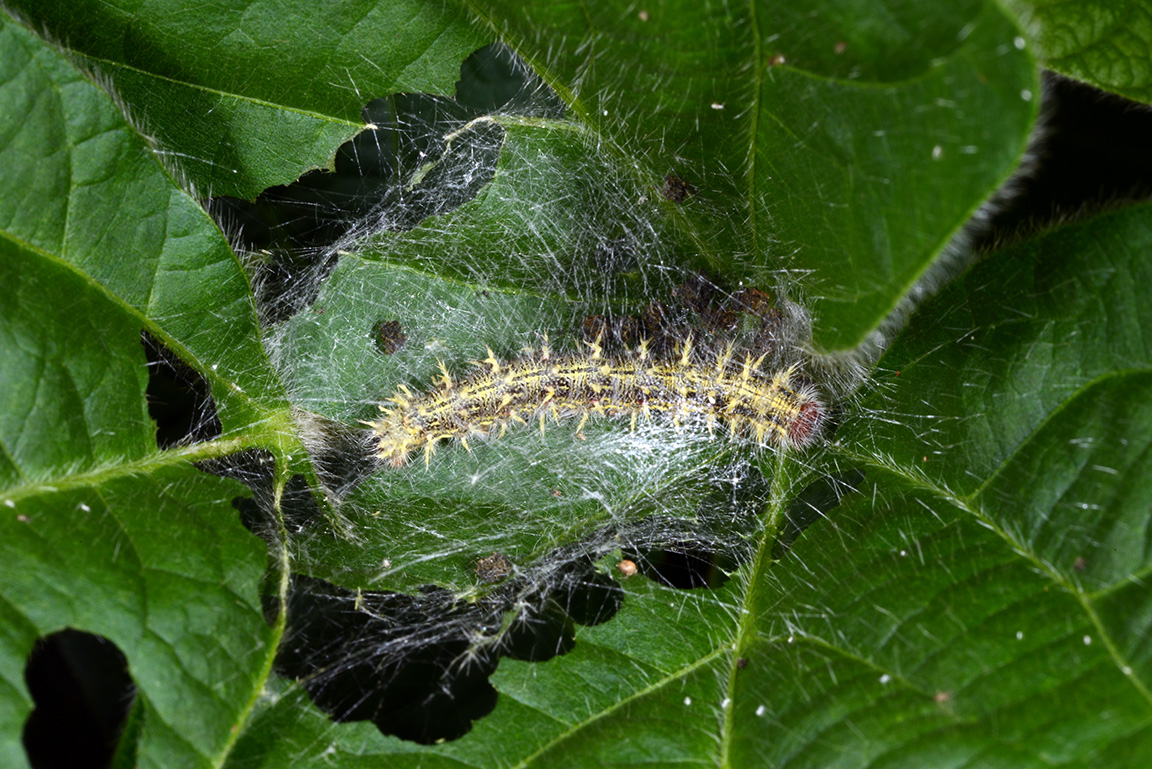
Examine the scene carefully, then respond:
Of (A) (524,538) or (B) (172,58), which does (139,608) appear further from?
(B) (172,58)

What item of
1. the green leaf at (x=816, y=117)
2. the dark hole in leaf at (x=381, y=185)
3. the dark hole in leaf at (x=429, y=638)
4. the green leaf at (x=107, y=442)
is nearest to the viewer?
the green leaf at (x=816, y=117)

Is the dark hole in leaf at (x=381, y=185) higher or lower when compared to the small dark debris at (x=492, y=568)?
higher

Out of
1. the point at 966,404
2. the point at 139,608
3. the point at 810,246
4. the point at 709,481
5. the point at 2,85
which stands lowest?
the point at 139,608

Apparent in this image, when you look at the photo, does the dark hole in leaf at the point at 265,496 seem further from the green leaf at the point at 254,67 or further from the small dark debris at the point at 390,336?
the green leaf at the point at 254,67

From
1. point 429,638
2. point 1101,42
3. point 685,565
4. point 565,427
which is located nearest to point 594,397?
point 565,427

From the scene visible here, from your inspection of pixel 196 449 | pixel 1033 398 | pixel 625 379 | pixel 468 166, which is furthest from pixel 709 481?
pixel 196 449

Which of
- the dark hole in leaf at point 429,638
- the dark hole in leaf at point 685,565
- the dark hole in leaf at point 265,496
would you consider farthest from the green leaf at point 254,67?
the dark hole in leaf at point 685,565

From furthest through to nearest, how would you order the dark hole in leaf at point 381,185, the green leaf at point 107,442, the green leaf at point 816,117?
the dark hole in leaf at point 381,185 → the green leaf at point 107,442 → the green leaf at point 816,117
